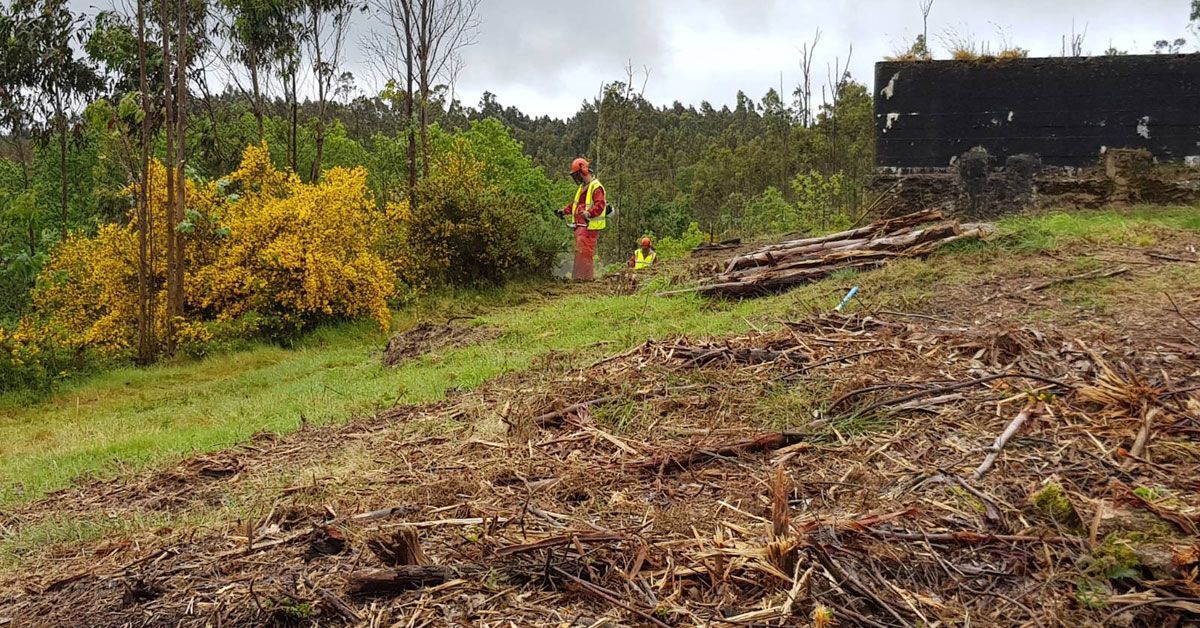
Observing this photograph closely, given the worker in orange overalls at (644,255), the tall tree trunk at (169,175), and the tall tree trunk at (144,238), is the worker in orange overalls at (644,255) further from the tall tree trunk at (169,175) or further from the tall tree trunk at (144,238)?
the tall tree trunk at (144,238)

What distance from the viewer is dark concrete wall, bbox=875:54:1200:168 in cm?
1095

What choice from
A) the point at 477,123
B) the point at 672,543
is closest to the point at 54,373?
the point at 672,543

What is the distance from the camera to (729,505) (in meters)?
2.89

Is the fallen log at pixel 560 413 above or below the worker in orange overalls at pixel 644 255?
below

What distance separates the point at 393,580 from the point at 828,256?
7.31 meters

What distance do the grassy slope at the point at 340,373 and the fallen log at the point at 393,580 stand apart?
3610 mm

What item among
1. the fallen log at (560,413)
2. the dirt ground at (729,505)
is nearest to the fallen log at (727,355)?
the dirt ground at (729,505)

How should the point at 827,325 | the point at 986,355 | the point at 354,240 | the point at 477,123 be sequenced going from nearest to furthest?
the point at 986,355, the point at 827,325, the point at 354,240, the point at 477,123

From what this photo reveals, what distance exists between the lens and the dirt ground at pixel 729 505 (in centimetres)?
225

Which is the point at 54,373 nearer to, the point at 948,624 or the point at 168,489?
the point at 168,489

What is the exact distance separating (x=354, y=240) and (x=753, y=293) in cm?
712

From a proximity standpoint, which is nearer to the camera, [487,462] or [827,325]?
[487,462]

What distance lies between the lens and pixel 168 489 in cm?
458

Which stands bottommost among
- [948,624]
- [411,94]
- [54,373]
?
[54,373]
